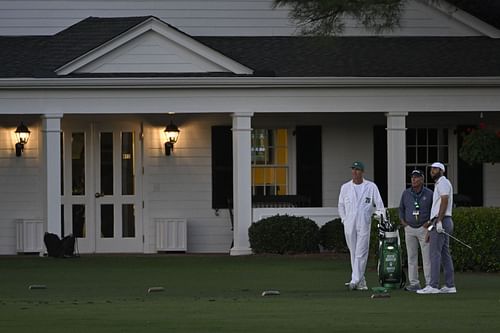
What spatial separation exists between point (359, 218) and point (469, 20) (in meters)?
11.1

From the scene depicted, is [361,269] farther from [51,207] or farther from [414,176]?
[51,207]

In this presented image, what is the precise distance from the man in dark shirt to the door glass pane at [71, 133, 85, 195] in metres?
10.4

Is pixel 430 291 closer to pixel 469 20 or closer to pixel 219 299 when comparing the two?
pixel 219 299

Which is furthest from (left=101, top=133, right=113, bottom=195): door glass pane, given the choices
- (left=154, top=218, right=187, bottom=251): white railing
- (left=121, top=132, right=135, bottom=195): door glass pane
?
(left=154, top=218, right=187, bottom=251): white railing

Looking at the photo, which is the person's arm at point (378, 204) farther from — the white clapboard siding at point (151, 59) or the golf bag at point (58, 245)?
the golf bag at point (58, 245)

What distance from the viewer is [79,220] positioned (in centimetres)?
2678

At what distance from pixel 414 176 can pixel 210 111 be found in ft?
25.9

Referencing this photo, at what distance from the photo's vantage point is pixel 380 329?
12.4m

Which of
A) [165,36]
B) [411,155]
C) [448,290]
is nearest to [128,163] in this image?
[165,36]

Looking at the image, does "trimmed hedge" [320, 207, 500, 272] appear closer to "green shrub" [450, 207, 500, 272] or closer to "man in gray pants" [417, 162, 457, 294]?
"green shrub" [450, 207, 500, 272]

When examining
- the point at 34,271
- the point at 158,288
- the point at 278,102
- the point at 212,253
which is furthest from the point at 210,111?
the point at 158,288

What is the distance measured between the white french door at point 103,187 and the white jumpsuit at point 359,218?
31.0 feet

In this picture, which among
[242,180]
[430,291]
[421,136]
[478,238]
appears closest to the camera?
[430,291]

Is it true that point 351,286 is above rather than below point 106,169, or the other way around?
below
